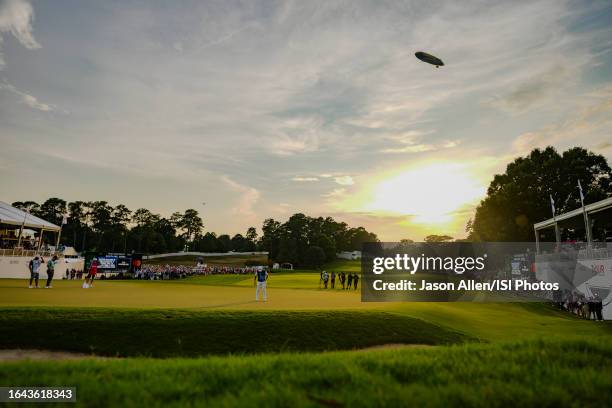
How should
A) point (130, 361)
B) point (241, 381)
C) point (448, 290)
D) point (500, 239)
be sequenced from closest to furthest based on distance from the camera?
point (241, 381), point (130, 361), point (448, 290), point (500, 239)

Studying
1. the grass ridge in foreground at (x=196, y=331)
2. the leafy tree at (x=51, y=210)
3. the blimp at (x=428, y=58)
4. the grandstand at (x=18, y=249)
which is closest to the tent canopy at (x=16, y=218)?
the grandstand at (x=18, y=249)

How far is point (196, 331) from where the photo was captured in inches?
578

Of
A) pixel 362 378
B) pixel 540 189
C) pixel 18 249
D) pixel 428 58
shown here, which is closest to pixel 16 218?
pixel 18 249

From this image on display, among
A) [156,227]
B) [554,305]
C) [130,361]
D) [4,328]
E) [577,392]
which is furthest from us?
[156,227]

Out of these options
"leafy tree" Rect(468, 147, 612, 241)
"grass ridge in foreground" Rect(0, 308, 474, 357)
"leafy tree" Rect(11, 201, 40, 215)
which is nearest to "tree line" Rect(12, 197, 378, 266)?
"leafy tree" Rect(11, 201, 40, 215)

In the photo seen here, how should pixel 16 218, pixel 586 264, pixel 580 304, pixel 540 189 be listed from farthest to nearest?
pixel 540 189
pixel 16 218
pixel 586 264
pixel 580 304

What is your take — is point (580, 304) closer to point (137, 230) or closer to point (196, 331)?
point (196, 331)

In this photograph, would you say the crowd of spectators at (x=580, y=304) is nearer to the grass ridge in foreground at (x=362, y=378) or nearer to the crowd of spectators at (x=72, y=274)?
the grass ridge in foreground at (x=362, y=378)

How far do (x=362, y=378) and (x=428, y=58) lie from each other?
98.6 feet

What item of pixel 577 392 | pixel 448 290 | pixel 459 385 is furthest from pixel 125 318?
pixel 448 290

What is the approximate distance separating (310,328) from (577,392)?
12.1 metres

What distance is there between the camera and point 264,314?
16922mm

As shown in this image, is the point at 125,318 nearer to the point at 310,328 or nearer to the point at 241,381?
the point at 310,328

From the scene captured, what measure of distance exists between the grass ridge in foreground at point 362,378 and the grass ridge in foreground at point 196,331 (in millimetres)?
6330
